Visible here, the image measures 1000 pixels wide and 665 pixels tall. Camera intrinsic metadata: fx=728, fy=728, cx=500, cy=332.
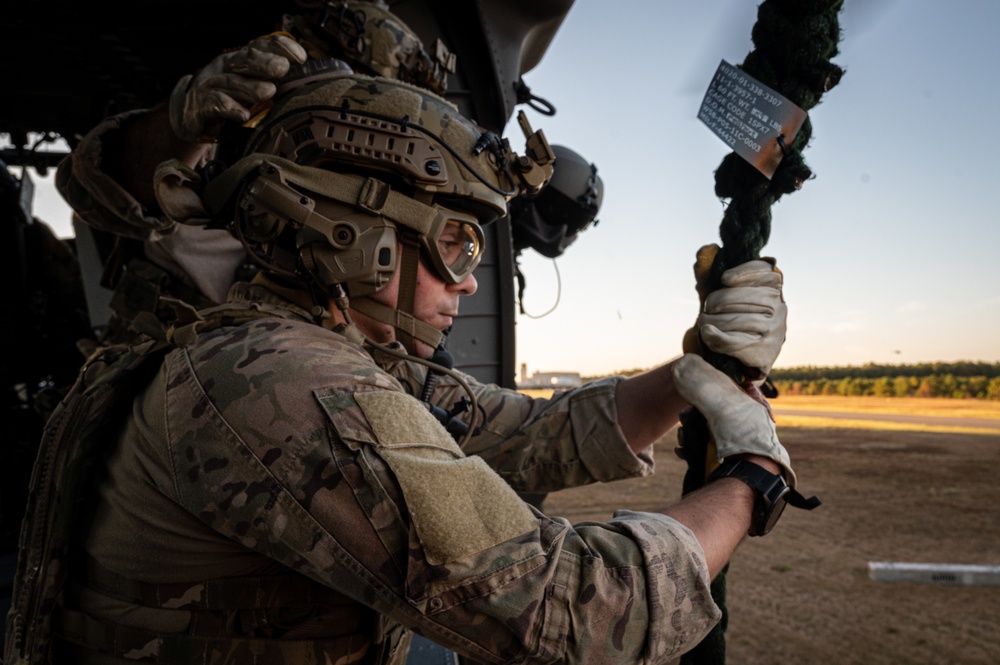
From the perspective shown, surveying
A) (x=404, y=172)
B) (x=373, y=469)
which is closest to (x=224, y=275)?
(x=404, y=172)

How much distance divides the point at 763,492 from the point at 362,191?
1.19 metres

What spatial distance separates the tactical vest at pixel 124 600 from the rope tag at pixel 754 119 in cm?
126

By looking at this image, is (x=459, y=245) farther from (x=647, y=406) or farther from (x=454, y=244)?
(x=647, y=406)

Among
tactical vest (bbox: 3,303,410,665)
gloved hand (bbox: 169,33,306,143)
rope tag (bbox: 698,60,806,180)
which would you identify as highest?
gloved hand (bbox: 169,33,306,143)

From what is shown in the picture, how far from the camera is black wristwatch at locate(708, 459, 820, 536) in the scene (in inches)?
63.4

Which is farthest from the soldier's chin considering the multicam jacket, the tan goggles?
the multicam jacket

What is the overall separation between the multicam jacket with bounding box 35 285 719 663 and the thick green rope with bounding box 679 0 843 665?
0.59m

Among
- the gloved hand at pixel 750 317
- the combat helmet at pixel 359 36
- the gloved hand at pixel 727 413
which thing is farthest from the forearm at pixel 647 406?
the combat helmet at pixel 359 36

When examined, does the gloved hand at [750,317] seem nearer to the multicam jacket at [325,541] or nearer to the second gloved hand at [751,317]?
the second gloved hand at [751,317]

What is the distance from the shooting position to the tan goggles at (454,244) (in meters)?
1.89

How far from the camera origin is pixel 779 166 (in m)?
1.84

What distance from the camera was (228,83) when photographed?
2.10m

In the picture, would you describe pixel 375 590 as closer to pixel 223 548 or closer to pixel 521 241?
pixel 223 548

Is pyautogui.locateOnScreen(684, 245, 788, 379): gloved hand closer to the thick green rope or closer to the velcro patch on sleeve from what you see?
the thick green rope
